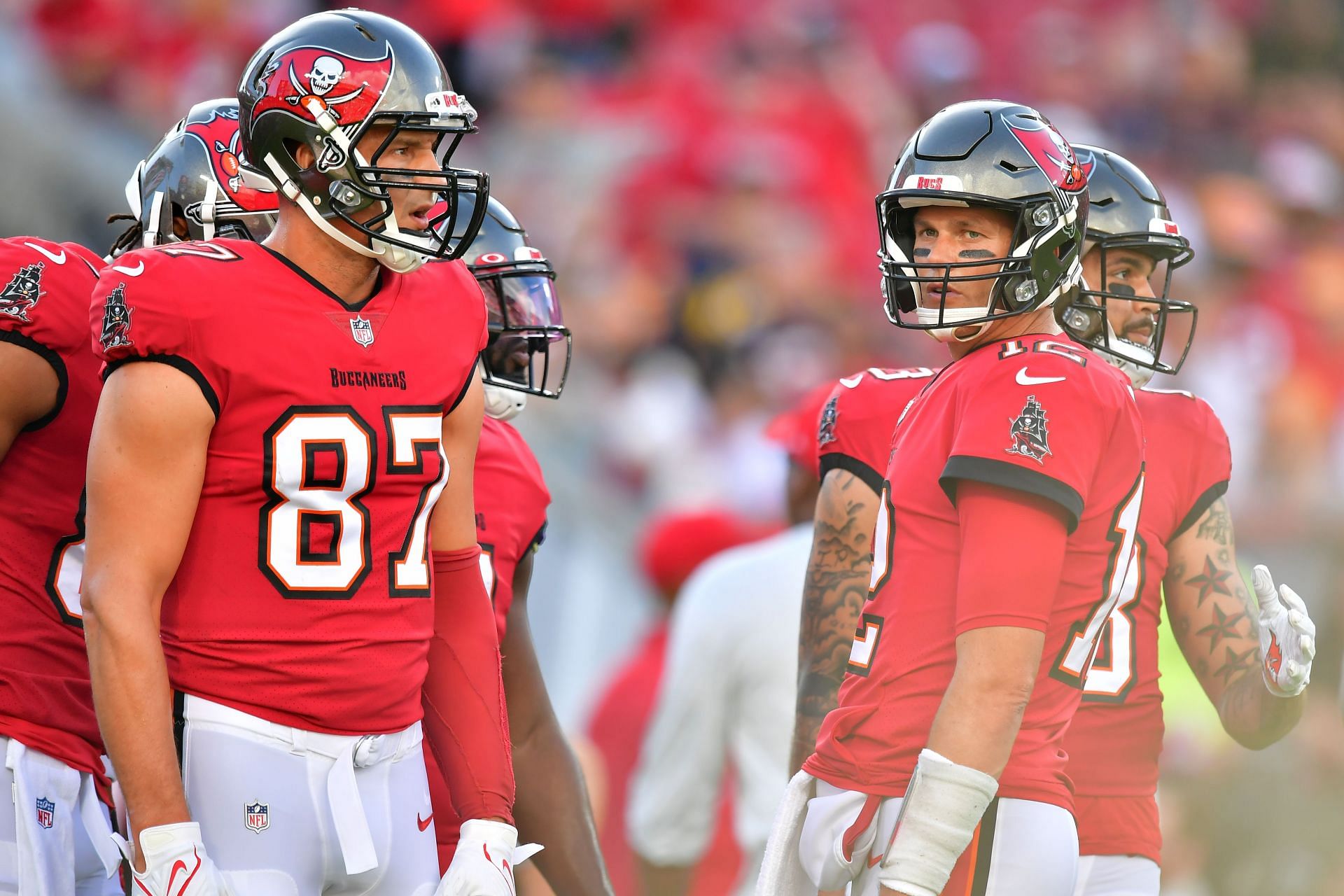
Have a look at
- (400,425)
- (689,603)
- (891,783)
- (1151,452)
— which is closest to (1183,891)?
(689,603)

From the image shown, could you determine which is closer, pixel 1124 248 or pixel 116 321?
pixel 116 321

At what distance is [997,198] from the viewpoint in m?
3.02

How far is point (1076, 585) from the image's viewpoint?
9.54 ft

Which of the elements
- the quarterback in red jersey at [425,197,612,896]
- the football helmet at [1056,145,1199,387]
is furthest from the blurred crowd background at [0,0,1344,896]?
the football helmet at [1056,145,1199,387]

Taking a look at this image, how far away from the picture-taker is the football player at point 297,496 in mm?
2697

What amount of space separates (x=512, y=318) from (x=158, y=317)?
1.35 meters

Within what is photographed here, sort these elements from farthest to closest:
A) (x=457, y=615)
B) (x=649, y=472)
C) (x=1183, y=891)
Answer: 1. (x=649, y=472)
2. (x=1183, y=891)
3. (x=457, y=615)

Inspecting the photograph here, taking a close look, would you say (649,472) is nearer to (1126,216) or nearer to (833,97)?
(833,97)

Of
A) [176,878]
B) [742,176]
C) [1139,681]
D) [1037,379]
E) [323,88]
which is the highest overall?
[742,176]

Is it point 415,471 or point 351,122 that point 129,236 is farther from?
point 415,471

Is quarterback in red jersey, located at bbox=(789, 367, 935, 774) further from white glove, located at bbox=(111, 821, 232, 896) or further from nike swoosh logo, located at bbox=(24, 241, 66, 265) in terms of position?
nike swoosh logo, located at bbox=(24, 241, 66, 265)

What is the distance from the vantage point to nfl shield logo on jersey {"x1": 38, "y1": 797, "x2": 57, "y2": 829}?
314 centimetres

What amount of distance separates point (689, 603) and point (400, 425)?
275cm

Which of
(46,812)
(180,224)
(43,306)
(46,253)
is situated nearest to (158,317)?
(43,306)
